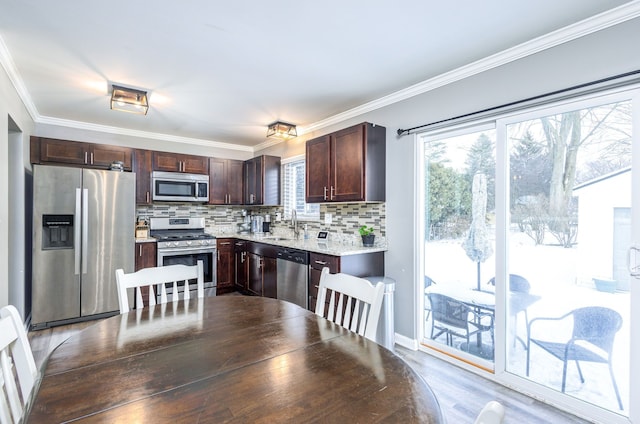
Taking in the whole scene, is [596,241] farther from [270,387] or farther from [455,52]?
[270,387]

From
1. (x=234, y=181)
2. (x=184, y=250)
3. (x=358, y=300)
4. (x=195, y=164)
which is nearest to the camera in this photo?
(x=358, y=300)

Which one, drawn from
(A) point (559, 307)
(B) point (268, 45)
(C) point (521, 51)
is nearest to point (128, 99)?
(B) point (268, 45)

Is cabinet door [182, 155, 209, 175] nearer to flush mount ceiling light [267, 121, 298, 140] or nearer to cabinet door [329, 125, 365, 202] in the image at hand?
flush mount ceiling light [267, 121, 298, 140]

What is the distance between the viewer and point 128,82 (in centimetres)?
289

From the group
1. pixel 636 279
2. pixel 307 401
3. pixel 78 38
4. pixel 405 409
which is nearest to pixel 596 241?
pixel 636 279

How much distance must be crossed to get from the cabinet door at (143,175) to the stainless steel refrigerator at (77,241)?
1.73 ft

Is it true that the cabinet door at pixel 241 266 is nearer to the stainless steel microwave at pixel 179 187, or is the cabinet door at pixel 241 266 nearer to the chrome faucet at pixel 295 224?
the chrome faucet at pixel 295 224

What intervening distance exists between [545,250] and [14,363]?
2824mm

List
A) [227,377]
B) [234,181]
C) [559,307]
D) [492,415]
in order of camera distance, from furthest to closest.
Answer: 1. [234,181]
2. [559,307]
3. [227,377]
4. [492,415]

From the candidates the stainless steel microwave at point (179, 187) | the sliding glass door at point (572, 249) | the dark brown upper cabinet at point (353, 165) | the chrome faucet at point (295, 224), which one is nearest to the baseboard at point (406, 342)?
the sliding glass door at point (572, 249)

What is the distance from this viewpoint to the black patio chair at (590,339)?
1949 millimetres

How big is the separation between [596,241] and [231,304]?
225 cm

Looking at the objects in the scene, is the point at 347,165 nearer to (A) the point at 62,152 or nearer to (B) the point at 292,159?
(B) the point at 292,159

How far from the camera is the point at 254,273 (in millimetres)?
4332
